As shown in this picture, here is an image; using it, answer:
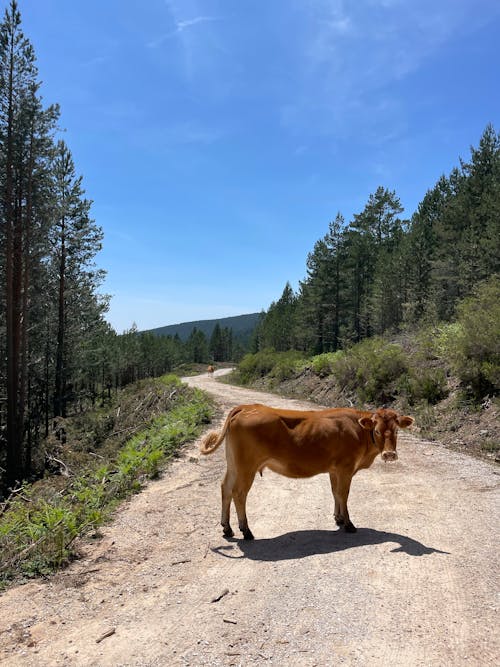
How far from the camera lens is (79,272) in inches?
997

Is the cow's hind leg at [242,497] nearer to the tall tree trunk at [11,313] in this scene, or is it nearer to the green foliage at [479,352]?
the green foliage at [479,352]

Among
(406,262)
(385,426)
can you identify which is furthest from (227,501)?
(406,262)

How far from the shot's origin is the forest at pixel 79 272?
15398 mm

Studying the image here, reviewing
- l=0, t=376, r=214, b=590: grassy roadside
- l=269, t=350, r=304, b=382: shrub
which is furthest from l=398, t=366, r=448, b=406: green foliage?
l=269, t=350, r=304, b=382: shrub

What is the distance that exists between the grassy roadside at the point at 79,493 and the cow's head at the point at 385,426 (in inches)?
151

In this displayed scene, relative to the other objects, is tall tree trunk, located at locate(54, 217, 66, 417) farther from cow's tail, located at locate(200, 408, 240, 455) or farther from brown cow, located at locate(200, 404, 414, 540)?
brown cow, located at locate(200, 404, 414, 540)

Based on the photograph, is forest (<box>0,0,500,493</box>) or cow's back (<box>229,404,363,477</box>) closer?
cow's back (<box>229,404,363,477</box>)

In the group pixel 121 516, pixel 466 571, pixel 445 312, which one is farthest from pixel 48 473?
pixel 445 312

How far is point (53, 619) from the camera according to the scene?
12.3 feet

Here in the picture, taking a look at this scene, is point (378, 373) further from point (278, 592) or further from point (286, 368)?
point (286, 368)

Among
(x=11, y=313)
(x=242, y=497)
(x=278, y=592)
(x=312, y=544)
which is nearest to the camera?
(x=278, y=592)

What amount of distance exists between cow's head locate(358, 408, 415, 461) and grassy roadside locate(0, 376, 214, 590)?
3823 mm

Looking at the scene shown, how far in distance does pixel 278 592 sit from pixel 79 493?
4897mm

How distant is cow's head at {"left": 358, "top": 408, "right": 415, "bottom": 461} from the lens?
5.03 m
